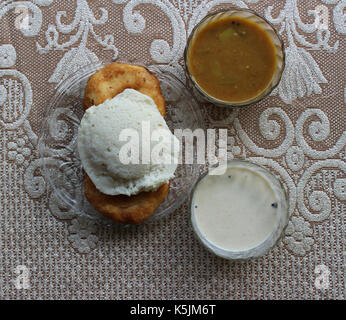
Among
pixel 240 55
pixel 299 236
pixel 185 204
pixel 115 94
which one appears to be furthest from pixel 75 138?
pixel 299 236

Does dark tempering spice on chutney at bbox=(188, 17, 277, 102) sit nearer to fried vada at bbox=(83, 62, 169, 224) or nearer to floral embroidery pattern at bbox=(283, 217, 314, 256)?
fried vada at bbox=(83, 62, 169, 224)

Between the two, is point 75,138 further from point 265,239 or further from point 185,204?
point 265,239

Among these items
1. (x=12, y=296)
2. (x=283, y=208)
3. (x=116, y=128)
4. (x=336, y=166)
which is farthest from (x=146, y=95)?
(x=12, y=296)

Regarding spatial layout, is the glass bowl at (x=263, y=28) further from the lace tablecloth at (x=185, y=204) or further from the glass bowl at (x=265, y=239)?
the glass bowl at (x=265, y=239)

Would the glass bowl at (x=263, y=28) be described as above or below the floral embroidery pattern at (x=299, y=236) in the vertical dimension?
above

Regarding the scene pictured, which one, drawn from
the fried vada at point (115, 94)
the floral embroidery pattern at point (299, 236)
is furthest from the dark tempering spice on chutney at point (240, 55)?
Result: the floral embroidery pattern at point (299, 236)

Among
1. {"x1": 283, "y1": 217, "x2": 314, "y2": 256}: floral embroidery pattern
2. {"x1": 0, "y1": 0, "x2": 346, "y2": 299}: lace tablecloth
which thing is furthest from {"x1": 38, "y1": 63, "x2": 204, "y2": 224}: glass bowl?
{"x1": 283, "y1": 217, "x2": 314, "y2": 256}: floral embroidery pattern

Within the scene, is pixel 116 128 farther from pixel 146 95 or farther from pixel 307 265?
pixel 307 265

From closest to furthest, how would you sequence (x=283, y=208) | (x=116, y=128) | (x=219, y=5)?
(x=116, y=128) → (x=283, y=208) → (x=219, y=5)
